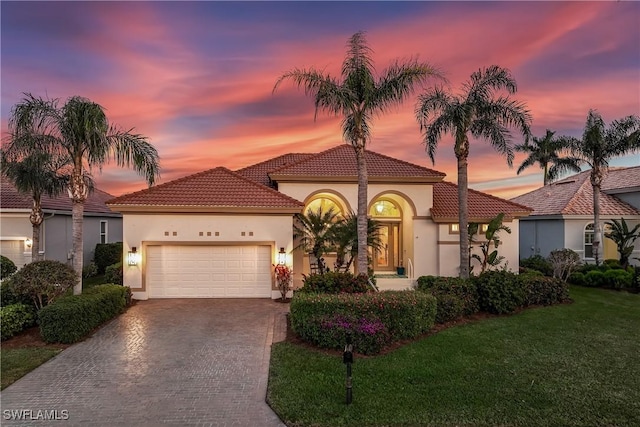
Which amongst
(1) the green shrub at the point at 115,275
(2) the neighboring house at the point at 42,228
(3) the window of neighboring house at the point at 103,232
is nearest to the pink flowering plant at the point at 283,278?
(1) the green shrub at the point at 115,275

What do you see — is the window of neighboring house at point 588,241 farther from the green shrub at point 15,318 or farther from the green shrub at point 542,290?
the green shrub at point 15,318

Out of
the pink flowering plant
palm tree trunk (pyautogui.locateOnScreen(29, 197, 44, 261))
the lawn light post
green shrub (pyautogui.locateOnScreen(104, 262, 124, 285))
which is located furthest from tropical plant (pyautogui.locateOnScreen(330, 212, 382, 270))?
palm tree trunk (pyautogui.locateOnScreen(29, 197, 44, 261))

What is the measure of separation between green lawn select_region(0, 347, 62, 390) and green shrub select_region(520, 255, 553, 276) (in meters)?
21.1

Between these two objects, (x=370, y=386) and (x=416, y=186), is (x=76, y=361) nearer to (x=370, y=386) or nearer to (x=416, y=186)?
(x=370, y=386)

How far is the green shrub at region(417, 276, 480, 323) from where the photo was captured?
1040 cm

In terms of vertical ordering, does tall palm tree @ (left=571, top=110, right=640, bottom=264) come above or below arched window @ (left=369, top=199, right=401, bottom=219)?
above

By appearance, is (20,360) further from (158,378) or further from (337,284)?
(337,284)

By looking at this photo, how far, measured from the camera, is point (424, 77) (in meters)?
11.2

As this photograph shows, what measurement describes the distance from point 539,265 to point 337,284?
1436cm

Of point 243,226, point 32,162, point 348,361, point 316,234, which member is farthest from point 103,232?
point 348,361

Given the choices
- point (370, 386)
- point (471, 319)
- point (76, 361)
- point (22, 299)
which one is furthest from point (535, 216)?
point (22, 299)

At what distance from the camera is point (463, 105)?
12445 millimetres

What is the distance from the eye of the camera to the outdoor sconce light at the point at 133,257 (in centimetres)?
1362
